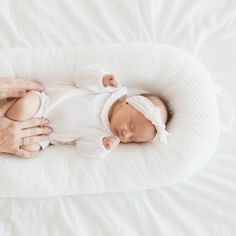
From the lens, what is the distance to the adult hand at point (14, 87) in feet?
4.04

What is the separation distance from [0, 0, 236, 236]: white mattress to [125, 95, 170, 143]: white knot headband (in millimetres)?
181

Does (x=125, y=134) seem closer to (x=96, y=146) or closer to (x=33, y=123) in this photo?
(x=96, y=146)

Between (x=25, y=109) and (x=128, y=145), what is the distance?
1.07 feet

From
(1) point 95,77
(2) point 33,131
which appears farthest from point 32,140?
(1) point 95,77

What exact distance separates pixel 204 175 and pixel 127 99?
34 centimetres

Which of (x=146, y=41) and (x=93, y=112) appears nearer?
(x=93, y=112)

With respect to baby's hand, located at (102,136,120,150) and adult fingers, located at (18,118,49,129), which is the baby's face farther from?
adult fingers, located at (18,118,49,129)

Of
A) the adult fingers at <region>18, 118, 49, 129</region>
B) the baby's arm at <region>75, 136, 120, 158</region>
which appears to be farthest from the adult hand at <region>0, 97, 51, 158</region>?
the baby's arm at <region>75, 136, 120, 158</region>

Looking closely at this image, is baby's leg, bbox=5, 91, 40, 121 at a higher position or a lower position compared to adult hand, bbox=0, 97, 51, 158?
higher

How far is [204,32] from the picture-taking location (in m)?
1.43

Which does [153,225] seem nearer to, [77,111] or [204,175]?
[204,175]

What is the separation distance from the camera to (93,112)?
1.30m

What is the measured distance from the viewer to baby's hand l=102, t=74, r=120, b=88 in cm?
127

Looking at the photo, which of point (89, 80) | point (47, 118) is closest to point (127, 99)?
point (89, 80)
